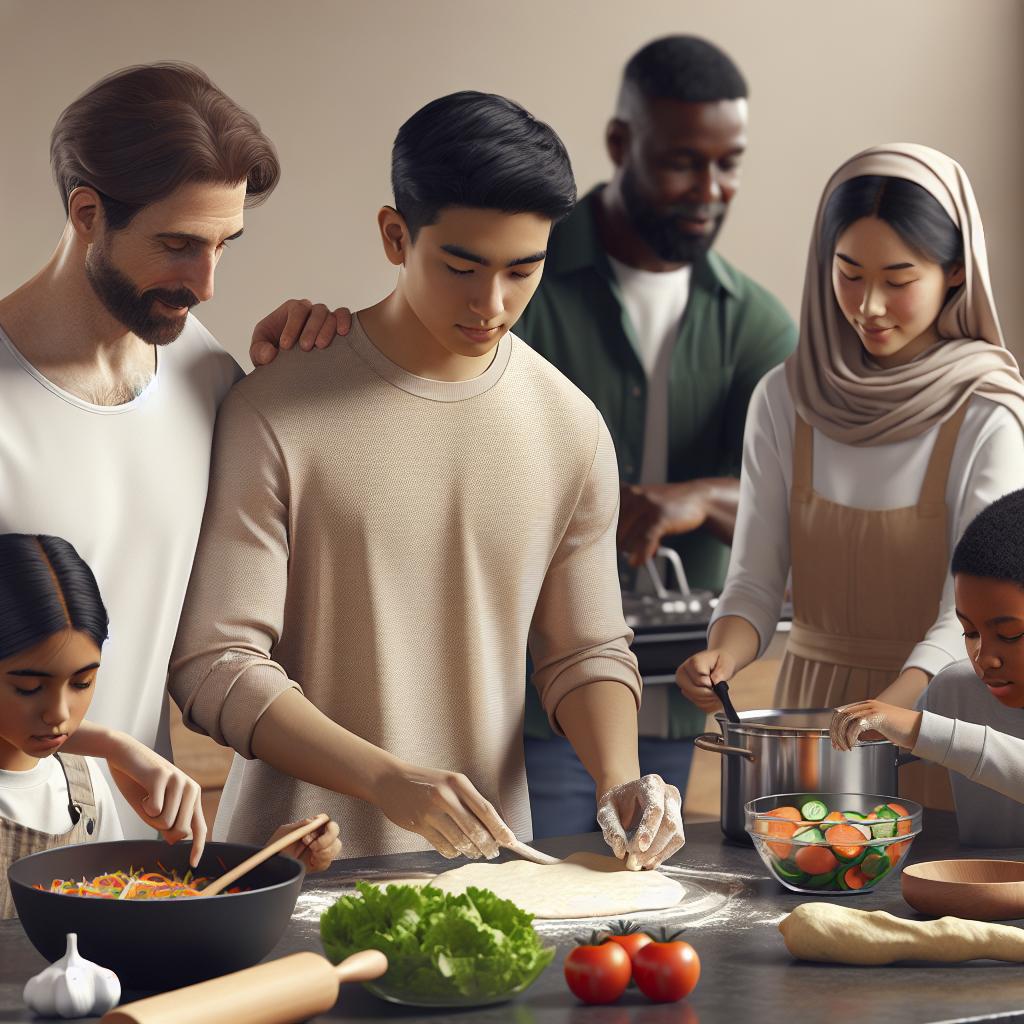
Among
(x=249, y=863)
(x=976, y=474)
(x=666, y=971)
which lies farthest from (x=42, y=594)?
(x=976, y=474)

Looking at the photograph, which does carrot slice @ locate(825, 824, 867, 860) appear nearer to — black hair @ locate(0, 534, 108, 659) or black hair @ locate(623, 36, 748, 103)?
black hair @ locate(0, 534, 108, 659)

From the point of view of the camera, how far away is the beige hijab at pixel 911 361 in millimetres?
2273

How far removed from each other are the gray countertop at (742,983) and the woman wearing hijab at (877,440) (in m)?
0.57

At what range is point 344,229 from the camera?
4.55 metres

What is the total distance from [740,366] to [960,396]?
1.63 m

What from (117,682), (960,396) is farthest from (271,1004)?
(960,396)

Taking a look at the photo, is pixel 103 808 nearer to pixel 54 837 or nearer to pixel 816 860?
pixel 54 837

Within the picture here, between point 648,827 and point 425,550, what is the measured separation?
17.9 inches

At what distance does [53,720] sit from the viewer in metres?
1.61

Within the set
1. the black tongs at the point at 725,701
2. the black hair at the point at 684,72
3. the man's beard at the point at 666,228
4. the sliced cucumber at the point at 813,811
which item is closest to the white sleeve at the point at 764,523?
the black tongs at the point at 725,701

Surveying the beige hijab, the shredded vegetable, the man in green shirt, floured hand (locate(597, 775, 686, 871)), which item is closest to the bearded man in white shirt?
the shredded vegetable

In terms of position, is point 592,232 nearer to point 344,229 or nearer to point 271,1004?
point 344,229

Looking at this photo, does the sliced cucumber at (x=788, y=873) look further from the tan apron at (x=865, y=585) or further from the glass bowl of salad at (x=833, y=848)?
the tan apron at (x=865, y=585)

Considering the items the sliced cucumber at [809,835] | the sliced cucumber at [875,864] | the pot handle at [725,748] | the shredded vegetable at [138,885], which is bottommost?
the sliced cucumber at [875,864]
